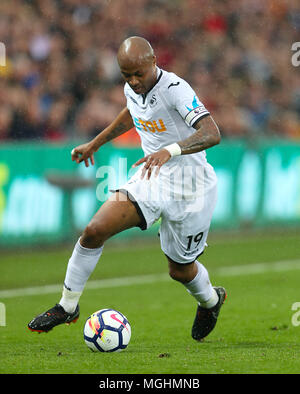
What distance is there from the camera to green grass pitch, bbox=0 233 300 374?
5184 mm

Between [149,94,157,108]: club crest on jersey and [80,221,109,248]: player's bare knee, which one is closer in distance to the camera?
[80,221,109,248]: player's bare knee

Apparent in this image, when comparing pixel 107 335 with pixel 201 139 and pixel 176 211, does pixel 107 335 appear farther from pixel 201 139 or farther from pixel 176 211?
pixel 201 139

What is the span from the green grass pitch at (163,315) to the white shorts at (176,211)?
743 millimetres

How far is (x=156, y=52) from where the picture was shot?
14453 mm

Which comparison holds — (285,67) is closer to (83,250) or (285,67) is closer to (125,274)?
(125,274)

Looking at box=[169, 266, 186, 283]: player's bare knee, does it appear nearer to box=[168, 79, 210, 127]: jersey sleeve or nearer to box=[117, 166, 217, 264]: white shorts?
box=[117, 166, 217, 264]: white shorts

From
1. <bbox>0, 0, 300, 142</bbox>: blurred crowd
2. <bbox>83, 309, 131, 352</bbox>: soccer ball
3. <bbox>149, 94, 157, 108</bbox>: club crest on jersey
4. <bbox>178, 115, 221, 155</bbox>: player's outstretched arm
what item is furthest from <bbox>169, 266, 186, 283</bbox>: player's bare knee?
<bbox>0, 0, 300, 142</bbox>: blurred crowd

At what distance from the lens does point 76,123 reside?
13242mm

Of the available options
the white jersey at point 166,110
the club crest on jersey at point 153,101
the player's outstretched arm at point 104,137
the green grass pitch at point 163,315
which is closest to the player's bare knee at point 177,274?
the green grass pitch at point 163,315

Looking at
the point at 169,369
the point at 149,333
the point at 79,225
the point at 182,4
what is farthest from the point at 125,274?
the point at 182,4

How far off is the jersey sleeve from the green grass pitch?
163 centimetres

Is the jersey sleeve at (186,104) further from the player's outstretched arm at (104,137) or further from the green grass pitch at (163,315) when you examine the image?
the green grass pitch at (163,315)

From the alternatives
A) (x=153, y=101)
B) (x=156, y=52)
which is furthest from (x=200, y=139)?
(x=156, y=52)

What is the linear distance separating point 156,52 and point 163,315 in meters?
7.70
